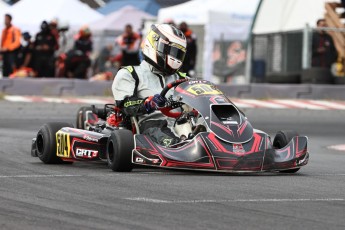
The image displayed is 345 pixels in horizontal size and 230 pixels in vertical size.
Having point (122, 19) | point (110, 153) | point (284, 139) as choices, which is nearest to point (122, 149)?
point (110, 153)

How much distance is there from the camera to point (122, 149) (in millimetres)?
9000

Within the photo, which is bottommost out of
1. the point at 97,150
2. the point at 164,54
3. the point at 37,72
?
the point at 37,72

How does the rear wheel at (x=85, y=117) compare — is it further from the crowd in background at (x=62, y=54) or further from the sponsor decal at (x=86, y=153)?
the crowd in background at (x=62, y=54)

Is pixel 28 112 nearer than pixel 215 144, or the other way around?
pixel 215 144

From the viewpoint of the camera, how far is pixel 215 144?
8836 mm

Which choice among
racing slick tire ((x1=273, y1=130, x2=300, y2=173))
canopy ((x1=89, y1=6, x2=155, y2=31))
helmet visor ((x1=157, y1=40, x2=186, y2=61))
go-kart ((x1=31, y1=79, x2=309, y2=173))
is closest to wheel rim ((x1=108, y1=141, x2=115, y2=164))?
go-kart ((x1=31, y1=79, x2=309, y2=173))

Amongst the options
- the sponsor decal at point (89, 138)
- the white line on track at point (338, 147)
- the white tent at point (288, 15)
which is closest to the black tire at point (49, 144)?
the sponsor decal at point (89, 138)

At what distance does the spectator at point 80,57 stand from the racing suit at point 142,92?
1451 centimetres

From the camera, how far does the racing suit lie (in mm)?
9594

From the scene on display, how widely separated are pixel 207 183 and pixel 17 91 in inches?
481

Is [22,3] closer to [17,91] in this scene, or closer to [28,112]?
[17,91]

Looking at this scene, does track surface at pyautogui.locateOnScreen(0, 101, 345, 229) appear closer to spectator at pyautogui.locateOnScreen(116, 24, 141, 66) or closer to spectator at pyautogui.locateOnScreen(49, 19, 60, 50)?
spectator at pyautogui.locateOnScreen(49, 19, 60, 50)

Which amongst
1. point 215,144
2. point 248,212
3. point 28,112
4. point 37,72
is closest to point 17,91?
point 28,112

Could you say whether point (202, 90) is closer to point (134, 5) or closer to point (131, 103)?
point (131, 103)
